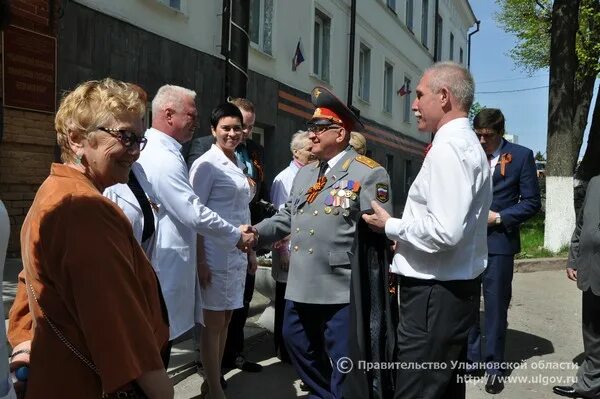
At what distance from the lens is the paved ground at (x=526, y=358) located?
4.23m

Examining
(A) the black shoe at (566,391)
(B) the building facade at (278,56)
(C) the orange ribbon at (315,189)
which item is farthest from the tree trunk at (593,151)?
(C) the orange ribbon at (315,189)

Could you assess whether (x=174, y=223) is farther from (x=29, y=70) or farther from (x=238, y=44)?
(x=29, y=70)

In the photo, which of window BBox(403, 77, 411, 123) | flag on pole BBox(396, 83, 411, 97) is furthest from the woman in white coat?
window BBox(403, 77, 411, 123)

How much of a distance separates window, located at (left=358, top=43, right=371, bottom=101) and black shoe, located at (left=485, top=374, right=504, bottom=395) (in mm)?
14761

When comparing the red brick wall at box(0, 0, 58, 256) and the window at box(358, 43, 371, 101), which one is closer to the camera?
the red brick wall at box(0, 0, 58, 256)

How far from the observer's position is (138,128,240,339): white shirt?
3137mm

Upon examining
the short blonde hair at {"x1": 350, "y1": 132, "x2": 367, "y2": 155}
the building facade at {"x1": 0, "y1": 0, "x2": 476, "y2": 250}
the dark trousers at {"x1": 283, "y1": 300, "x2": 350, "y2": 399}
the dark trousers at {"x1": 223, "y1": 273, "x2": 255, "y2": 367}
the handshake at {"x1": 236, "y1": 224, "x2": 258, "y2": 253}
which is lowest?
the dark trousers at {"x1": 223, "y1": 273, "x2": 255, "y2": 367}

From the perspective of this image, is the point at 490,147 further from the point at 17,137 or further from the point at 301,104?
the point at 301,104

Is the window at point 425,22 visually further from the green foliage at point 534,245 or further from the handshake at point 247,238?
the handshake at point 247,238

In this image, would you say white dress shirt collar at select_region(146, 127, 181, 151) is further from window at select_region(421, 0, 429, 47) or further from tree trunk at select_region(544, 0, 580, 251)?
window at select_region(421, 0, 429, 47)

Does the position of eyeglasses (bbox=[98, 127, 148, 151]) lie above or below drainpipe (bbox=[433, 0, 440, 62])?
below

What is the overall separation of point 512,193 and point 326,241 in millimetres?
1920

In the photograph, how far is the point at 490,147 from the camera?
4.52 m

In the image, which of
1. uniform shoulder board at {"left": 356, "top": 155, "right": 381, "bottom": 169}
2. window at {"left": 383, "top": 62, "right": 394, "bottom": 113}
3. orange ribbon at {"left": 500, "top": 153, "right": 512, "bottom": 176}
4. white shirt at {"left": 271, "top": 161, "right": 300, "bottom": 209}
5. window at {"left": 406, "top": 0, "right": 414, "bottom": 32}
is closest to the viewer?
uniform shoulder board at {"left": 356, "top": 155, "right": 381, "bottom": 169}
